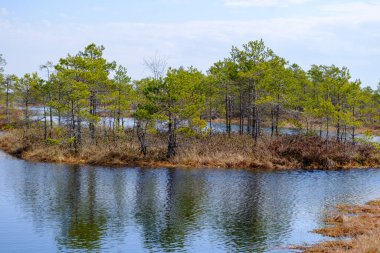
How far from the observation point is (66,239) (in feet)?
78.3

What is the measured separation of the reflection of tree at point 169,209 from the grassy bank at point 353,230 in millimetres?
7432

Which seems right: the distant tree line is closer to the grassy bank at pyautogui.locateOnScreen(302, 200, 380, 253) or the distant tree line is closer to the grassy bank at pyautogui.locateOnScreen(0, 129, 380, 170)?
the grassy bank at pyautogui.locateOnScreen(0, 129, 380, 170)

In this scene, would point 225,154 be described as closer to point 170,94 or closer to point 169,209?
point 170,94

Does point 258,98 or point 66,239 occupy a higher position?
point 258,98

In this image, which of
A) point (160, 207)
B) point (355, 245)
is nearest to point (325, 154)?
point (160, 207)

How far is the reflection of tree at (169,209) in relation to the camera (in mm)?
24328

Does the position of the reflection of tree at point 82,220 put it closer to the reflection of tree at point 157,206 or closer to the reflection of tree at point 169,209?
the reflection of tree at point 157,206

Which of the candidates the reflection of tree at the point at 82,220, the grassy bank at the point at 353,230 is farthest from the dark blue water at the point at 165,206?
the grassy bank at the point at 353,230

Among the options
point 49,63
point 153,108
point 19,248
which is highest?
point 49,63

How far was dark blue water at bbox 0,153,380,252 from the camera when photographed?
23.7 m

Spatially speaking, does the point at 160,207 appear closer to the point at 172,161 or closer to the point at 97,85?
the point at 172,161

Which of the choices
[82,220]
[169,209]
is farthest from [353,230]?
[82,220]

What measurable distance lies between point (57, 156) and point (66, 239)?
98.4 ft

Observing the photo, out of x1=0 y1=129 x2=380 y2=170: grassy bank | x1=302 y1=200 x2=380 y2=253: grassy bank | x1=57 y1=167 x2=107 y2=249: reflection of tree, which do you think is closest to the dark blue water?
x1=57 y1=167 x2=107 y2=249: reflection of tree
